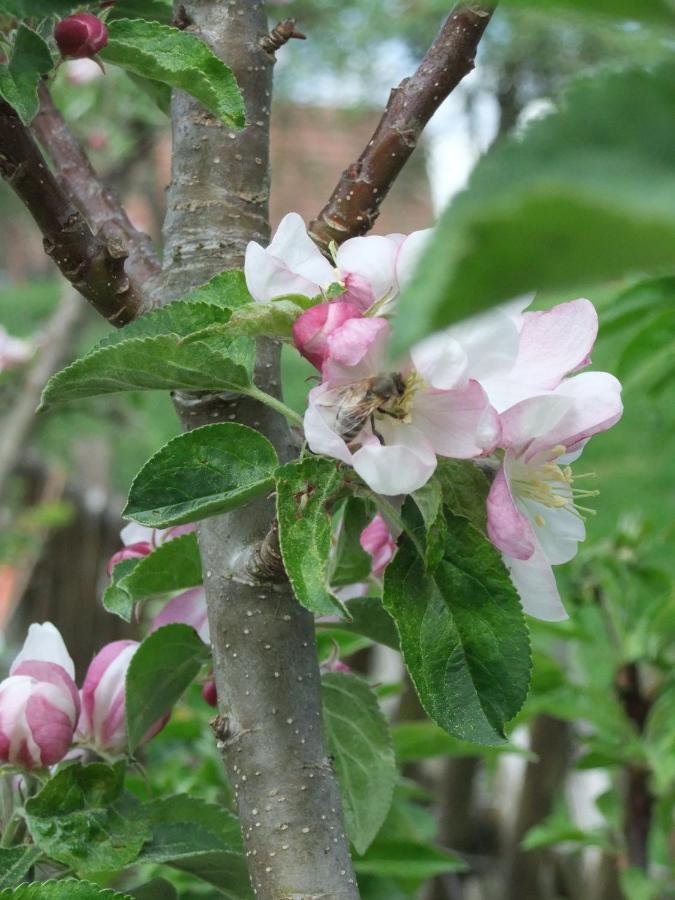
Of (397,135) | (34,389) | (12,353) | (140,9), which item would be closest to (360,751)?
(397,135)

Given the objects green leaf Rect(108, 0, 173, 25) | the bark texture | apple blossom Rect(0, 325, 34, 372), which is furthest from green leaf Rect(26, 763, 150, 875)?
apple blossom Rect(0, 325, 34, 372)

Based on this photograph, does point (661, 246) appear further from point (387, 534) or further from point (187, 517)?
point (387, 534)

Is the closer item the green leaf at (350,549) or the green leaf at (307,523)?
the green leaf at (307,523)

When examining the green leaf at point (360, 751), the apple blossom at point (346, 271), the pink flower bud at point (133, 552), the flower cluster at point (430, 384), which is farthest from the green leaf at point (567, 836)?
the apple blossom at point (346, 271)

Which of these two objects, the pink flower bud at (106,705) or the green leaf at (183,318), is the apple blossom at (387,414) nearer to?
the green leaf at (183,318)

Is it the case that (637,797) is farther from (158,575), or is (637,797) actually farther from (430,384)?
(430,384)
